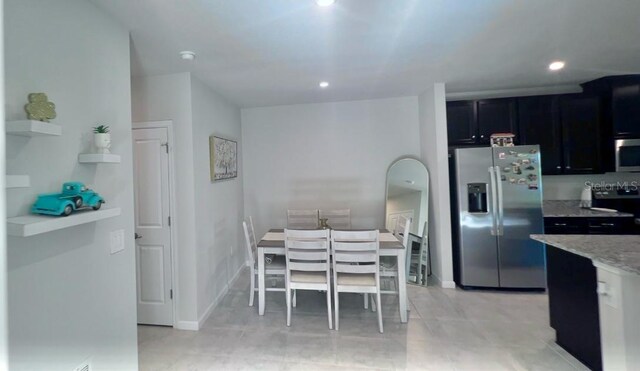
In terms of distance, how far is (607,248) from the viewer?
1.74m

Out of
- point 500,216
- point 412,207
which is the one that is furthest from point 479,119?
point 412,207

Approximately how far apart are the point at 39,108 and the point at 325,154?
3.29 metres

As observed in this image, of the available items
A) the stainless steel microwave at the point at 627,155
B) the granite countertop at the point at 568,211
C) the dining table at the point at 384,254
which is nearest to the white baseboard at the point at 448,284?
the dining table at the point at 384,254

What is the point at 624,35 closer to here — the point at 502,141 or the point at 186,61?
the point at 502,141

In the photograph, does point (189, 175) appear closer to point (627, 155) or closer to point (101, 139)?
point (101, 139)

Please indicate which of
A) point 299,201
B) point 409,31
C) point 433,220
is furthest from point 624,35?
point 299,201

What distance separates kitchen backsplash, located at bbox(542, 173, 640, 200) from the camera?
3.58 m

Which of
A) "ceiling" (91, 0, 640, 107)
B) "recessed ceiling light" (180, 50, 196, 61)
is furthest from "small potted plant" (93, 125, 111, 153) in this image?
"recessed ceiling light" (180, 50, 196, 61)

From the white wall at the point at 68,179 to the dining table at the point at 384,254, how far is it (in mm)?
1207

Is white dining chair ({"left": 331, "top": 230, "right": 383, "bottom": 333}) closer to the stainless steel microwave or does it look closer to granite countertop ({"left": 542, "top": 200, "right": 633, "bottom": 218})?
granite countertop ({"left": 542, "top": 200, "right": 633, "bottom": 218})

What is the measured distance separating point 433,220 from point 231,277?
2.87m

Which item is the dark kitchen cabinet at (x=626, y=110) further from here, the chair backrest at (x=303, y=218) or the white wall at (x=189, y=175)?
the white wall at (x=189, y=175)

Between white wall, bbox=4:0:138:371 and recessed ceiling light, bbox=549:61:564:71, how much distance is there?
3947 mm

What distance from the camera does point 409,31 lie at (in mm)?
2068
